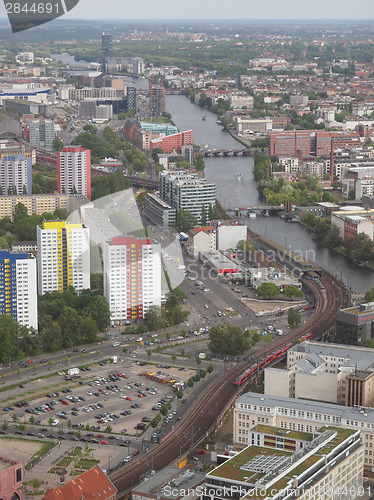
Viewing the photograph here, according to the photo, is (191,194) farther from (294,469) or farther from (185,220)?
(294,469)

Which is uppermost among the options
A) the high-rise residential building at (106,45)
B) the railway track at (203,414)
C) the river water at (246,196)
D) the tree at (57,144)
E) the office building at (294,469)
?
the high-rise residential building at (106,45)

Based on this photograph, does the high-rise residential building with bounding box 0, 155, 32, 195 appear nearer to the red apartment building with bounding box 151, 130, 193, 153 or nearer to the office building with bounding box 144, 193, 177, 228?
the office building with bounding box 144, 193, 177, 228

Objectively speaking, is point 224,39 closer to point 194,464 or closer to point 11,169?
point 11,169

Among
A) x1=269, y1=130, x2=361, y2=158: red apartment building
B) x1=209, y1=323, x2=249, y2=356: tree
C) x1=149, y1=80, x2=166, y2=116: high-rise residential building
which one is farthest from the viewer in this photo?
x1=149, y1=80, x2=166, y2=116: high-rise residential building

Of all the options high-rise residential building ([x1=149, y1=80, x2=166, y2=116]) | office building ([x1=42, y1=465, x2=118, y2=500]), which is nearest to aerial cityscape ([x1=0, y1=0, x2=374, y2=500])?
office building ([x1=42, y1=465, x2=118, y2=500])

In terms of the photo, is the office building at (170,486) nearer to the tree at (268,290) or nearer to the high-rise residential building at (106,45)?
the tree at (268,290)

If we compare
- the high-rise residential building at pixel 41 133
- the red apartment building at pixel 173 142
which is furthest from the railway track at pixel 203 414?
the high-rise residential building at pixel 41 133

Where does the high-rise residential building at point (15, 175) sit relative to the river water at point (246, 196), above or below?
above

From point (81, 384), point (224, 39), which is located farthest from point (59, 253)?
point (224, 39)
